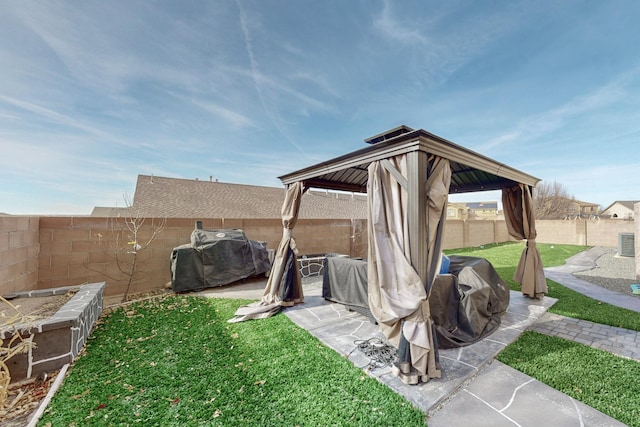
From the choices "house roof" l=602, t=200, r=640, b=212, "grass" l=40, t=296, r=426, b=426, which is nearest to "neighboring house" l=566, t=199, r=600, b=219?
"house roof" l=602, t=200, r=640, b=212

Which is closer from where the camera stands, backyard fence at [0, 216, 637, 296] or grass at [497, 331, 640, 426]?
grass at [497, 331, 640, 426]

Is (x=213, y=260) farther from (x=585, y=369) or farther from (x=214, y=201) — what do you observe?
(x=214, y=201)

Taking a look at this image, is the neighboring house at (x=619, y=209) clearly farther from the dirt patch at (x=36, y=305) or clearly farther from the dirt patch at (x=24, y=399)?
the dirt patch at (x=36, y=305)

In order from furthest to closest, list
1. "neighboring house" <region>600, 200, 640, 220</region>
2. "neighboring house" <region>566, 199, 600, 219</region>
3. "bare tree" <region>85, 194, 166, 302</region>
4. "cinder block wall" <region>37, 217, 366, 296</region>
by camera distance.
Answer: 1. "neighboring house" <region>600, 200, 640, 220</region>
2. "neighboring house" <region>566, 199, 600, 219</region>
3. "bare tree" <region>85, 194, 166, 302</region>
4. "cinder block wall" <region>37, 217, 366, 296</region>

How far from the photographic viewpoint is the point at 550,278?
678 cm

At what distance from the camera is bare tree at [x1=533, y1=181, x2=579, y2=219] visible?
26406 millimetres

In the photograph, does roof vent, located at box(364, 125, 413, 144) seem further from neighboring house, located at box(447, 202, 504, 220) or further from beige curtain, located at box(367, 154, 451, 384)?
neighboring house, located at box(447, 202, 504, 220)

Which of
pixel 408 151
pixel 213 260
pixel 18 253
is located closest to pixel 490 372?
pixel 408 151

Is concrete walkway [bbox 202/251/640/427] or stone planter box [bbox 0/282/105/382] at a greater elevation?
stone planter box [bbox 0/282/105/382]

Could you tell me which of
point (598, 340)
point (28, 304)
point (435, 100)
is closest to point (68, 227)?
point (28, 304)

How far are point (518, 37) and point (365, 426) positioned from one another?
8057mm

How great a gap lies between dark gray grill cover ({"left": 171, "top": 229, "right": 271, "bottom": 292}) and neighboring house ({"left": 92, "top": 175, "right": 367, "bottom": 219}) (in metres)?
7.00

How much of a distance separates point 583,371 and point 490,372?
38.4 inches

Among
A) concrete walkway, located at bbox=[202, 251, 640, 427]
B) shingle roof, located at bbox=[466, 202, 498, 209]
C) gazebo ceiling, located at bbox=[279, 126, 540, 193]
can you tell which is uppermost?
shingle roof, located at bbox=[466, 202, 498, 209]
